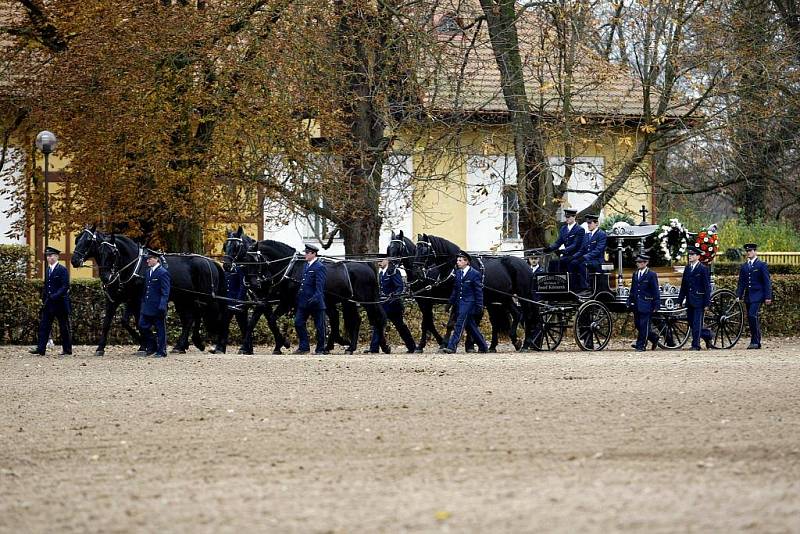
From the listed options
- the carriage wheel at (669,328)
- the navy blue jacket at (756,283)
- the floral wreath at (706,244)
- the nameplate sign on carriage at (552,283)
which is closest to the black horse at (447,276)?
the nameplate sign on carriage at (552,283)

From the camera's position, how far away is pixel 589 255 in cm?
2227

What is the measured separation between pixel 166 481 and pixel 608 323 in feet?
47.5

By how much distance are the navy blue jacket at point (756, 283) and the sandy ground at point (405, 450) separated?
18.6ft

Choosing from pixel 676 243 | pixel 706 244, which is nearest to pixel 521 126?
pixel 676 243

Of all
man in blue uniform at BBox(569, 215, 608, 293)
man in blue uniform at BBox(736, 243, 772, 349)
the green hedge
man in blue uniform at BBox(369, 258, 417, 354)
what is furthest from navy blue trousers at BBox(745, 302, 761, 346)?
the green hedge

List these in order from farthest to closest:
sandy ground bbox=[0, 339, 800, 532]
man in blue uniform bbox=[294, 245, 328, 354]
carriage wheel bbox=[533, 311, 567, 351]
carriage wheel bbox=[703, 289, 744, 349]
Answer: carriage wheel bbox=[703, 289, 744, 349]
carriage wheel bbox=[533, 311, 567, 351]
man in blue uniform bbox=[294, 245, 328, 354]
sandy ground bbox=[0, 339, 800, 532]

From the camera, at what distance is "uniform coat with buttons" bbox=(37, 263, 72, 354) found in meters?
21.6

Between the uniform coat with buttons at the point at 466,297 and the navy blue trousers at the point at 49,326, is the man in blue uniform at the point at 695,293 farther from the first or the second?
the navy blue trousers at the point at 49,326

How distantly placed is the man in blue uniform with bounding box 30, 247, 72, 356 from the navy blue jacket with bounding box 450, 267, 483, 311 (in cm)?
603

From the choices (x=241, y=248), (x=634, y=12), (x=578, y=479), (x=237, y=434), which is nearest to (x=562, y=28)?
(x=634, y=12)

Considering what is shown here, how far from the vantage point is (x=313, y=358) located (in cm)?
2005

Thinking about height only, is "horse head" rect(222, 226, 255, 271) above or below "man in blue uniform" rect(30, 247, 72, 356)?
above

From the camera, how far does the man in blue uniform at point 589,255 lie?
22.3m

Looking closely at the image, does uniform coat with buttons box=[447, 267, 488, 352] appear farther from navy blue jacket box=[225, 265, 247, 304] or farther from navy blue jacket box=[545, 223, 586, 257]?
navy blue jacket box=[225, 265, 247, 304]
